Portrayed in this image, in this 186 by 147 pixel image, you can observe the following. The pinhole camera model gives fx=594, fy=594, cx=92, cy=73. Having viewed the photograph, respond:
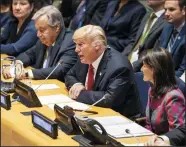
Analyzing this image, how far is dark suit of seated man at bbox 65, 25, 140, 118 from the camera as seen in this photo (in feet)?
12.8

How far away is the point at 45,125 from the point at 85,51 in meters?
1.03

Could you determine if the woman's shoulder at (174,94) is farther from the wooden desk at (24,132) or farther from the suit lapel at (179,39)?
the suit lapel at (179,39)

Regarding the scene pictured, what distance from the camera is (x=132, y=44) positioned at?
5660 mm

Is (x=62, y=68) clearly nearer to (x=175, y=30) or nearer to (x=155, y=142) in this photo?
(x=175, y=30)

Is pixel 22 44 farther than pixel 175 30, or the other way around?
pixel 22 44

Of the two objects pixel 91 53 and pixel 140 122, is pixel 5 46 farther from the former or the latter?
pixel 140 122

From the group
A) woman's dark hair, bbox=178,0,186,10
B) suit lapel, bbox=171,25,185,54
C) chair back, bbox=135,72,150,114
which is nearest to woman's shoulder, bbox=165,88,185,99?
chair back, bbox=135,72,150,114

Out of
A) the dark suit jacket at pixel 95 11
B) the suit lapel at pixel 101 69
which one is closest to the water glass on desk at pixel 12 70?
the suit lapel at pixel 101 69

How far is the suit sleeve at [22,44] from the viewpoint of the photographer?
18.6ft

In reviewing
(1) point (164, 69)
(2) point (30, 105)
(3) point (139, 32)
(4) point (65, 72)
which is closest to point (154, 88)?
(1) point (164, 69)

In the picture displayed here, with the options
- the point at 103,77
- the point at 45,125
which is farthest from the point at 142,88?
the point at 45,125

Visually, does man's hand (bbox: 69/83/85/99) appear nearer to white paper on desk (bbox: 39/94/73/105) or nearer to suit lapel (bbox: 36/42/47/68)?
white paper on desk (bbox: 39/94/73/105)

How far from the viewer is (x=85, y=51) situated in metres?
4.04

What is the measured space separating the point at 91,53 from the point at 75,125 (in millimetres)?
944
